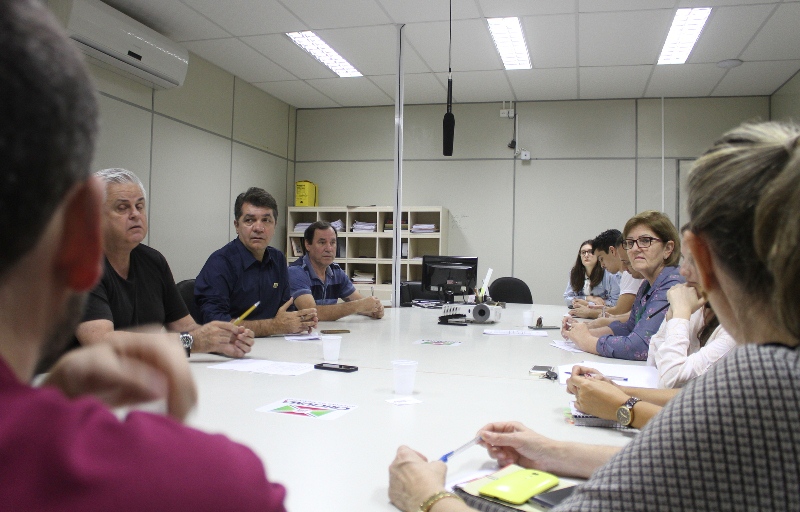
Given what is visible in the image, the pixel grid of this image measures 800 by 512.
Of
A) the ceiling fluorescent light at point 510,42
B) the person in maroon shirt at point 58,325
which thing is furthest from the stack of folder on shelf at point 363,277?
the person in maroon shirt at point 58,325

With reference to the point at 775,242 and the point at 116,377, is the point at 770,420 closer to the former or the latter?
the point at 775,242

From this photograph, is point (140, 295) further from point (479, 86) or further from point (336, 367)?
point (479, 86)

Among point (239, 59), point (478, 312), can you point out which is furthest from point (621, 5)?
point (239, 59)

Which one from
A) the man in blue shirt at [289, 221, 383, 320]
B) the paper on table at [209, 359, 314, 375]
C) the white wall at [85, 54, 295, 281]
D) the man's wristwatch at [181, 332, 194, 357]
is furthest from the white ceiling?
the paper on table at [209, 359, 314, 375]

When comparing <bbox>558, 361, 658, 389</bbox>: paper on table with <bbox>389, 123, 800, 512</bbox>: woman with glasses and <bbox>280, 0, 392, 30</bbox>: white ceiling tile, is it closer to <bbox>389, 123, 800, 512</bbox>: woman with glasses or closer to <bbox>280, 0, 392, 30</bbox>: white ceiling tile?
<bbox>389, 123, 800, 512</bbox>: woman with glasses

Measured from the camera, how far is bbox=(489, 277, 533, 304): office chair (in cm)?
597

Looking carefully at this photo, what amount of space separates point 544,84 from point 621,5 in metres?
1.93

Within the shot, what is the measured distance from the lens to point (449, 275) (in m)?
4.65

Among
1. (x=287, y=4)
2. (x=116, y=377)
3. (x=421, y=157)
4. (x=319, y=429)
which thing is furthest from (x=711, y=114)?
(x=116, y=377)

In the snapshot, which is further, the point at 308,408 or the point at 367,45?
the point at 367,45

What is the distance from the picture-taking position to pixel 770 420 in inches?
25.6

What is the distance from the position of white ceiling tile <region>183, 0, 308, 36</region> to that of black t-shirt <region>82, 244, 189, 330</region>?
2.56 meters

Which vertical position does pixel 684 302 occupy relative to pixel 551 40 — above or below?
below

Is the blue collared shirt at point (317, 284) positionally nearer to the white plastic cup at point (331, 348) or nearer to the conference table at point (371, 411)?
the conference table at point (371, 411)
